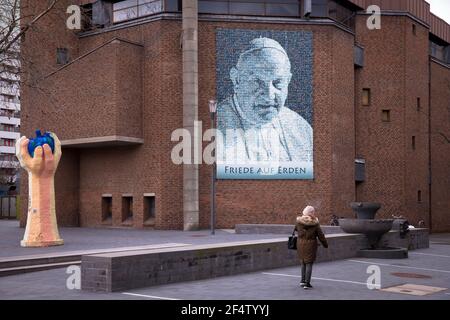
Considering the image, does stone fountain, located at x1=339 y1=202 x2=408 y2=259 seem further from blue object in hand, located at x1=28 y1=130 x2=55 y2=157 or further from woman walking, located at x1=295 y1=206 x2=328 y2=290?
blue object in hand, located at x1=28 y1=130 x2=55 y2=157

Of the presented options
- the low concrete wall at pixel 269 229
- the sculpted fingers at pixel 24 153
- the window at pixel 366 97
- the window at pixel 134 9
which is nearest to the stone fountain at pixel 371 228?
the low concrete wall at pixel 269 229

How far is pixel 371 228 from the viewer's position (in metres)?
19.2

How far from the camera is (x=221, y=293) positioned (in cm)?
1151

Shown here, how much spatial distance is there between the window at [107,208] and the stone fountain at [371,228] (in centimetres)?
1706

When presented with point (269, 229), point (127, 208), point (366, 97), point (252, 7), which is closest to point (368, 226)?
point (269, 229)

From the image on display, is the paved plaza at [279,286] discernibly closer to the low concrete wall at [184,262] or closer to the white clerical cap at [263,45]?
the low concrete wall at [184,262]

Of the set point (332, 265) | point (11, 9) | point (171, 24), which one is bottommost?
point (332, 265)

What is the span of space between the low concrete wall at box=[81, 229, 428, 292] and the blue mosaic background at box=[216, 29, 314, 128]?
46.3ft

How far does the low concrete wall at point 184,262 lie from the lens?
11.5 meters

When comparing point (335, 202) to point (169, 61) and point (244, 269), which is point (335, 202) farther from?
point (244, 269)

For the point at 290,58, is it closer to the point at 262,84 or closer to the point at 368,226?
the point at 262,84
